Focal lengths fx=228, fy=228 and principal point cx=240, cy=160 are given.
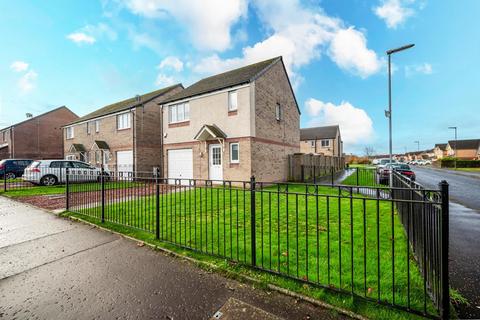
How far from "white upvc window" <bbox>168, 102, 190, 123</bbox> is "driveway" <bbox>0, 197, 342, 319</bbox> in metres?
13.3

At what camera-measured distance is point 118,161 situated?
21.9m

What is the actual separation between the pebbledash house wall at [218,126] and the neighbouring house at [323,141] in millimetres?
35406

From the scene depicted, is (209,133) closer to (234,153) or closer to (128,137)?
(234,153)

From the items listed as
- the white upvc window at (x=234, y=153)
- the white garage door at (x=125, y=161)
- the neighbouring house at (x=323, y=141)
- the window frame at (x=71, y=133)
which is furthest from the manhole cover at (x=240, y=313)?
the neighbouring house at (x=323, y=141)

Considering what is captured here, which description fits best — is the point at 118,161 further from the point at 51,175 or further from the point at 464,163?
the point at 464,163

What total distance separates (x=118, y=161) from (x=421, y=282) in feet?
77.1

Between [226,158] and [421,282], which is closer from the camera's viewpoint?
[421,282]

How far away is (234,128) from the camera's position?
1443 cm

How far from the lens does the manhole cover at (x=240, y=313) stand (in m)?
2.56

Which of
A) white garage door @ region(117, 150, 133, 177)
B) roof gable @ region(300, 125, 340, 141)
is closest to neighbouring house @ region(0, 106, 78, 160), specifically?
white garage door @ region(117, 150, 133, 177)

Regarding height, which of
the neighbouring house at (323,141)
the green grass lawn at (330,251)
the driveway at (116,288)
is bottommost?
the driveway at (116,288)

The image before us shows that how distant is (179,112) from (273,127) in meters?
7.34

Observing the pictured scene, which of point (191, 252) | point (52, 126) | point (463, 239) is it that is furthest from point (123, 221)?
point (52, 126)

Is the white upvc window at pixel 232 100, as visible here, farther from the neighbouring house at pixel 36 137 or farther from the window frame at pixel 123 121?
the neighbouring house at pixel 36 137
